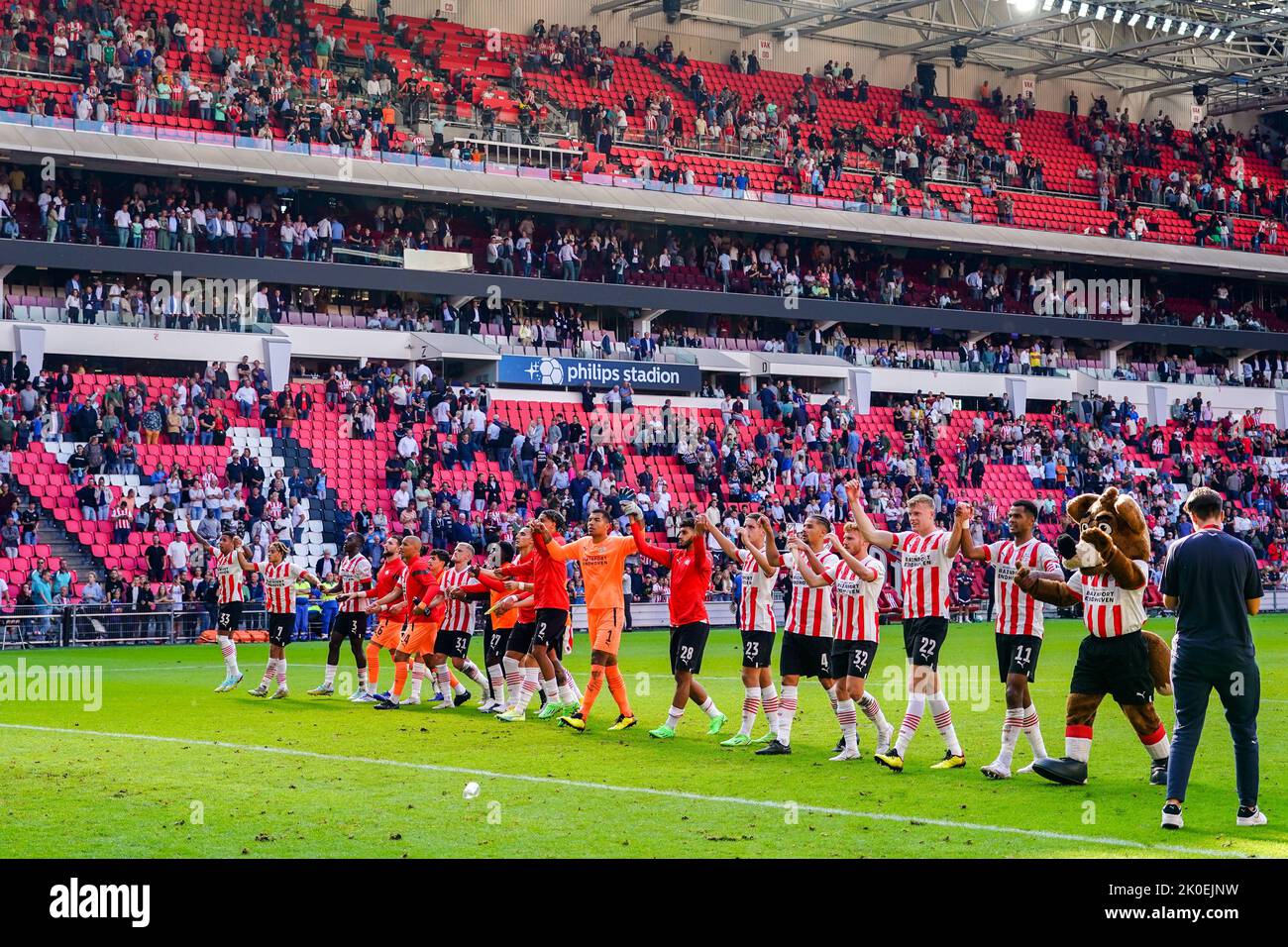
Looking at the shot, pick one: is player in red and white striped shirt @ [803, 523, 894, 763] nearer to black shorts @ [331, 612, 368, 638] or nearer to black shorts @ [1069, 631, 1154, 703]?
black shorts @ [1069, 631, 1154, 703]

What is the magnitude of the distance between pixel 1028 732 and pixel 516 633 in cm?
653

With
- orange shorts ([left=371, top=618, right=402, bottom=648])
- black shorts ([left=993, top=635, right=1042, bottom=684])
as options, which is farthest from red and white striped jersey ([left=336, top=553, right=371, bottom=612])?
black shorts ([left=993, top=635, right=1042, bottom=684])

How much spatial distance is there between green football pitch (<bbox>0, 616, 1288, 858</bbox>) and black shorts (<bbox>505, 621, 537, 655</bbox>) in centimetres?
86

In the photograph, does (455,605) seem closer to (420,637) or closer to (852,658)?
(420,637)

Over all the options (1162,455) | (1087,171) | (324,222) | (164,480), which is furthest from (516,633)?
(1087,171)

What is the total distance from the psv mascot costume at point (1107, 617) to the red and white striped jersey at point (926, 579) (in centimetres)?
181

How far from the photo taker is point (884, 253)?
5838 centimetres

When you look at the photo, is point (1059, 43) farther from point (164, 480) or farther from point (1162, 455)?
point (164, 480)

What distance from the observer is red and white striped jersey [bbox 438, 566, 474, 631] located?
19578mm

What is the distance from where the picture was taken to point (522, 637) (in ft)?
59.8

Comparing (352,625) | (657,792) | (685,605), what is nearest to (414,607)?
(352,625)

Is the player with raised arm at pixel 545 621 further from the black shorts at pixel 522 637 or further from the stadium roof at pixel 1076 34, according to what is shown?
the stadium roof at pixel 1076 34

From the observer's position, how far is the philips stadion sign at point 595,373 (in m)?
45.2

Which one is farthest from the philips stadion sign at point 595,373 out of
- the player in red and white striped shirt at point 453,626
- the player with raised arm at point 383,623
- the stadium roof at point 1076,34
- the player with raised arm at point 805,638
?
the player with raised arm at point 805,638
